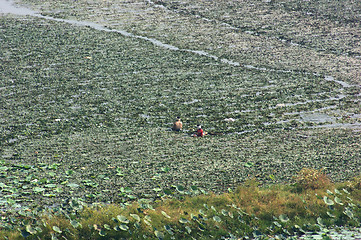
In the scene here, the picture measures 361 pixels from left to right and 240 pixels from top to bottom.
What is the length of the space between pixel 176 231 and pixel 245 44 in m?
27.6

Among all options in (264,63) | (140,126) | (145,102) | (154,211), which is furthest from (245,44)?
(154,211)

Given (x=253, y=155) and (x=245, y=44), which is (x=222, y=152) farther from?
(x=245, y=44)

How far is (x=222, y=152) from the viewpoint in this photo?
2102cm

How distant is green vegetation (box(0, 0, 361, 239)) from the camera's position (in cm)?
1495

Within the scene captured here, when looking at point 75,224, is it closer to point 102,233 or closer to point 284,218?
point 102,233

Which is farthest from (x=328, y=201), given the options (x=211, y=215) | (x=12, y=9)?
(x=12, y=9)

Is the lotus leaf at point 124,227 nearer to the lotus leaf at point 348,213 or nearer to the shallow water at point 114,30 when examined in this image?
the lotus leaf at point 348,213

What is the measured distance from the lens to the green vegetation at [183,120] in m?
15.0

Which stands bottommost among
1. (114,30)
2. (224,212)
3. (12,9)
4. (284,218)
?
(12,9)

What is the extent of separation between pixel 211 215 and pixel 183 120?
10.7 meters

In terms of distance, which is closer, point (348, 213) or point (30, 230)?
point (30, 230)

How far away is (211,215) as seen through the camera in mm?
14781

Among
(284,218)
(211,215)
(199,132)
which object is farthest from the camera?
(199,132)

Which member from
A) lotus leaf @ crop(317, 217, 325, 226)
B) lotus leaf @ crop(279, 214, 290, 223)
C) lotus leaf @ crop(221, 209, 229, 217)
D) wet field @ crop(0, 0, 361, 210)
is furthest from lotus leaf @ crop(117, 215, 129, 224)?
lotus leaf @ crop(317, 217, 325, 226)
